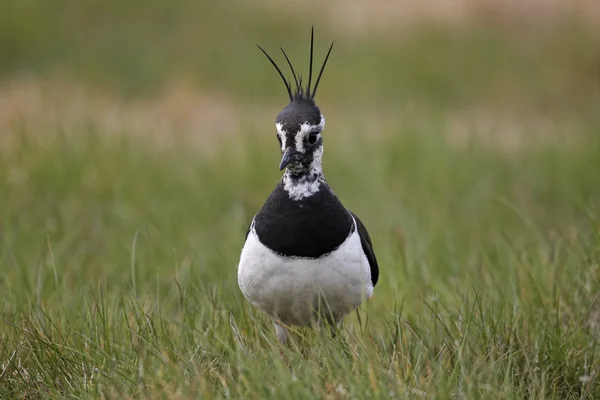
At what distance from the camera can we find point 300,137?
11.7 feet

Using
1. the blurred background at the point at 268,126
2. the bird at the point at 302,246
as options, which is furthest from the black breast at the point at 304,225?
the blurred background at the point at 268,126

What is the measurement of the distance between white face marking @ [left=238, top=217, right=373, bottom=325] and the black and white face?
36cm

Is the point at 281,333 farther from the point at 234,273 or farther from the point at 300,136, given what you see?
the point at 234,273

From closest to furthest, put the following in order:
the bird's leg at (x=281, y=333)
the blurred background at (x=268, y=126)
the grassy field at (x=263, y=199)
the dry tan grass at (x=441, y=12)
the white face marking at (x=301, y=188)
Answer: the grassy field at (x=263, y=199) < the white face marking at (x=301, y=188) < the bird's leg at (x=281, y=333) < the blurred background at (x=268, y=126) < the dry tan grass at (x=441, y=12)

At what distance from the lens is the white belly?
11.6ft

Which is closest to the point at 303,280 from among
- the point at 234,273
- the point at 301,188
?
the point at 301,188

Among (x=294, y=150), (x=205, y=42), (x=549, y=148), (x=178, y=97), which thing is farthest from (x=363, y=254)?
(x=205, y=42)

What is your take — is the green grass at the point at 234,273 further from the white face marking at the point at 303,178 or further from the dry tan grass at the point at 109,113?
the white face marking at the point at 303,178

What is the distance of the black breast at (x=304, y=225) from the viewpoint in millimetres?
3539

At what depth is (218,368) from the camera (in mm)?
3367

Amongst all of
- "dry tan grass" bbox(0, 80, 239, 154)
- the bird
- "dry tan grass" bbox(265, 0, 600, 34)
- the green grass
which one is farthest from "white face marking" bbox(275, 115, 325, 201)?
"dry tan grass" bbox(265, 0, 600, 34)

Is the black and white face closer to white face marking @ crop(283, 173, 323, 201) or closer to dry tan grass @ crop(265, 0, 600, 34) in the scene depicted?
white face marking @ crop(283, 173, 323, 201)

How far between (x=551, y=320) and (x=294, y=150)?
1.44 m

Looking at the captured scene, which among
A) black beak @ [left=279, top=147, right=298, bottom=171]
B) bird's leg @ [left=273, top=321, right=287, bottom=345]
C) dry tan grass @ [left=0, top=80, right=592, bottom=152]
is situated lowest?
bird's leg @ [left=273, top=321, right=287, bottom=345]
